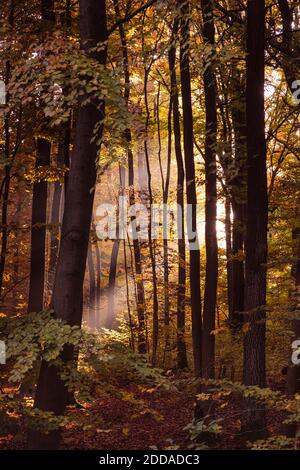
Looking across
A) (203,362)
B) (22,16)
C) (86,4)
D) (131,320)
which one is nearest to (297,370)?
(203,362)

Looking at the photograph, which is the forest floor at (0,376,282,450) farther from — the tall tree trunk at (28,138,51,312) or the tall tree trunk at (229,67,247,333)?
the tall tree trunk at (229,67,247,333)

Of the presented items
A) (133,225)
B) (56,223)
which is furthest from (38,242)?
(133,225)

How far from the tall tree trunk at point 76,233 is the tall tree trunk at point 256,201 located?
2839 millimetres

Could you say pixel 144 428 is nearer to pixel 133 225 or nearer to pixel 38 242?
pixel 38 242

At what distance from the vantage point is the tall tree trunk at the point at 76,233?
791 centimetres

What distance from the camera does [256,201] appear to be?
9.41 meters

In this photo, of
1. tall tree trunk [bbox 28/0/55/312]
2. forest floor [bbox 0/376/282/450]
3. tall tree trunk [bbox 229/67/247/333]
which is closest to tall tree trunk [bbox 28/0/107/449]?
forest floor [bbox 0/376/282/450]

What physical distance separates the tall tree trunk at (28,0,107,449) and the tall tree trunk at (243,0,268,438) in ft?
9.31

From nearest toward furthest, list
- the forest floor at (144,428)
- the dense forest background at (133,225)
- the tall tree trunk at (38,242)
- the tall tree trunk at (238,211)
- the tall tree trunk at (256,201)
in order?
the dense forest background at (133,225), the tall tree trunk at (256,201), the forest floor at (144,428), the tall tree trunk at (38,242), the tall tree trunk at (238,211)

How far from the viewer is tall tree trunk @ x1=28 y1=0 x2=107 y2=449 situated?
26.0ft

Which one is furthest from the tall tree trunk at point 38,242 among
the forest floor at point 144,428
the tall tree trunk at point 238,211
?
the tall tree trunk at point 238,211

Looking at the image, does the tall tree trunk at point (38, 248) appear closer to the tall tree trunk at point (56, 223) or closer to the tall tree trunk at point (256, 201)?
the tall tree trunk at point (56, 223)

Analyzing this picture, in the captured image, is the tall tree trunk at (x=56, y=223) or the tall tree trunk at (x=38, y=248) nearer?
the tall tree trunk at (x=38, y=248)
